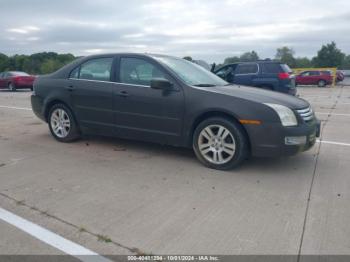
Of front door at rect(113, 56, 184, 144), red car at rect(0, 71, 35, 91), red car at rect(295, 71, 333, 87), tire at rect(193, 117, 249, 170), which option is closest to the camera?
tire at rect(193, 117, 249, 170)

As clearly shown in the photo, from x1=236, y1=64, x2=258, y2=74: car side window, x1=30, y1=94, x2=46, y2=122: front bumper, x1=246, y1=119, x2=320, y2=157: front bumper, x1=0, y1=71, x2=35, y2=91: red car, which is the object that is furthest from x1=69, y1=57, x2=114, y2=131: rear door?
x1=0, y1=71, x2=35, y2=91: red car

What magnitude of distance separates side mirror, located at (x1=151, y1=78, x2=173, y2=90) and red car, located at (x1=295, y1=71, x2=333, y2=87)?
2418cm

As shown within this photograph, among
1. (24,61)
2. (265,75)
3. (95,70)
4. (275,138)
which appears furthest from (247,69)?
(24,61)

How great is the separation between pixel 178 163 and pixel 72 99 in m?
2.27

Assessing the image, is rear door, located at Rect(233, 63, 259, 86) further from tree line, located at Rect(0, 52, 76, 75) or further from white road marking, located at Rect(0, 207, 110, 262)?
tree line, located at Rect(0, 52, 76, 75)

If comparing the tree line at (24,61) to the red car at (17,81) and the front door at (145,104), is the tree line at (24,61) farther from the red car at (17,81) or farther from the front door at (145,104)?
the front door at (145,104)

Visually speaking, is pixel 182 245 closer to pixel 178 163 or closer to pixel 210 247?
pixel 210 247

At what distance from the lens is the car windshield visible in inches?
206

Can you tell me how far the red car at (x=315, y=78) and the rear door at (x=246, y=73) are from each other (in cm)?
1541

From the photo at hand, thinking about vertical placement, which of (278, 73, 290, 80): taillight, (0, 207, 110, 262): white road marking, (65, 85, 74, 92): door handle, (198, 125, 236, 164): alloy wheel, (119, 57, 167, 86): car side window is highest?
(278, 73, 290, 80): taillight

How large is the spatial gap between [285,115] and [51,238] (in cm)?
306

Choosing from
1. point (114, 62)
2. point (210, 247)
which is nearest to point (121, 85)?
point (114, 62)

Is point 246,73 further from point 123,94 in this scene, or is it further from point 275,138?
point 275,138

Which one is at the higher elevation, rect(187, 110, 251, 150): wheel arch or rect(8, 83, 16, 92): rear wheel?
rect(8, 83, 16, 92): rear wheel
